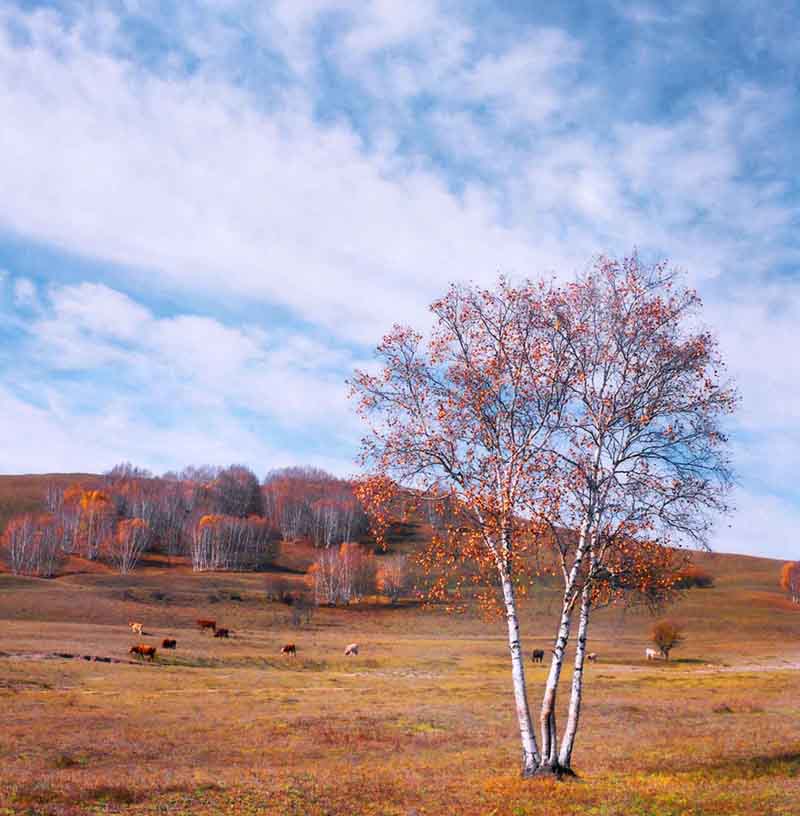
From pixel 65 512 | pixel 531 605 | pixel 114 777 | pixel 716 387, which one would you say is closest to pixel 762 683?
pixel 716 387

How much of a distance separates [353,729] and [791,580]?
169 meters

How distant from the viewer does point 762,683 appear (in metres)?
55.7

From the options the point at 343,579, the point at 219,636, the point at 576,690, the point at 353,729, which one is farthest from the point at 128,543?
the point at 576,690

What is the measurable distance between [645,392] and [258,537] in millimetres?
163128

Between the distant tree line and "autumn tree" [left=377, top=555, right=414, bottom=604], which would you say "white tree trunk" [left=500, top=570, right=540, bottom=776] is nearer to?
"autumn tree" [left=377, top=555, right=414, bottom=604]

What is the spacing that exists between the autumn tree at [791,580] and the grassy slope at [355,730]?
89050mm

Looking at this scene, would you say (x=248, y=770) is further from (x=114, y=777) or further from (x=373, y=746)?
(x=373, y=746)

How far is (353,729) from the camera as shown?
31203mm

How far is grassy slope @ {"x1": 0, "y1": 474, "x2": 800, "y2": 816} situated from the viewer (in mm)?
16788

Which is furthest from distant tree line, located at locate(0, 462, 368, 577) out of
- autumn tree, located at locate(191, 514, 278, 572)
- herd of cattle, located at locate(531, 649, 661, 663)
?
herd of cattle, located at locate(531, 649, 661, 663)

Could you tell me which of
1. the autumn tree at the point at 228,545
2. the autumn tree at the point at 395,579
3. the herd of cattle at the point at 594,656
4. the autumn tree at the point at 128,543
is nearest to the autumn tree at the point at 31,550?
the autumn tree at the point at 128,543

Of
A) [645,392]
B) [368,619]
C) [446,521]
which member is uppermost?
[645,392]

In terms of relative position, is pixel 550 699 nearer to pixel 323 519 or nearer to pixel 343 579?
pixel 343 579

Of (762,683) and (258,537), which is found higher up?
(258,537)
